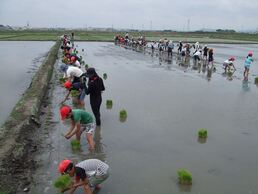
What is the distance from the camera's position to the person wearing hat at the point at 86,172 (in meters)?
5.69

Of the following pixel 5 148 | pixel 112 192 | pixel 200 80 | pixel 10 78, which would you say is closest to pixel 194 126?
pixel 112 192

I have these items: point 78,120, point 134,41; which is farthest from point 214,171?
point 134,41

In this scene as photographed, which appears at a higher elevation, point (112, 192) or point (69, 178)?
point (69, 178)

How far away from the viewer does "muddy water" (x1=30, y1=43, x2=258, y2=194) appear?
700 centimetres

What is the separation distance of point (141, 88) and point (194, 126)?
20.8 feet

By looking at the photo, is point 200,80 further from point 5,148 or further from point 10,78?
point 5,148

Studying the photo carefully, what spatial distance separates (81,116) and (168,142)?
272 cm

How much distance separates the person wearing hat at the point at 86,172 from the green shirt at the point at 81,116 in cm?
155

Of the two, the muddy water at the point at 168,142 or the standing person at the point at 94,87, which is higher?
the standing person at the point at 94,87

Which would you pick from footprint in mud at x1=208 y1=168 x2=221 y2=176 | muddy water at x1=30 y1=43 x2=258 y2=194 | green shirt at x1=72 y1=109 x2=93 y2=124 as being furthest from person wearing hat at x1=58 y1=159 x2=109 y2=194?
footprint in mud at x1=208 y1=168 x2=221 y2=176

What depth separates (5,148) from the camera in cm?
817

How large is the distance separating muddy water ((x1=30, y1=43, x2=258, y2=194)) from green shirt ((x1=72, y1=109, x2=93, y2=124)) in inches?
35.3

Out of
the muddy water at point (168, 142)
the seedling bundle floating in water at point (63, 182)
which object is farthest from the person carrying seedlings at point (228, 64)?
the seedling bundle floating in water at point (63, 182)

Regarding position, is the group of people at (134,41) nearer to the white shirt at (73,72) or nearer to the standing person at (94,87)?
the white shirt at (73,72)
